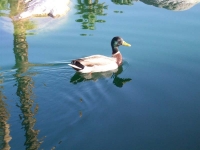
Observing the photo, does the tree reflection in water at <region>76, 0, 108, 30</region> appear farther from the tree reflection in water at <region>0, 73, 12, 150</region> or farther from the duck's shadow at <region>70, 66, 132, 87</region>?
the tree reflection in water at <region>0, 73, 12, 150</region>

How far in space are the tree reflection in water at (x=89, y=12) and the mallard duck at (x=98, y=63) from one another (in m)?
2.42

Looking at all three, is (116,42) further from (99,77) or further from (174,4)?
(174,4)

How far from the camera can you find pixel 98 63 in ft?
31.7

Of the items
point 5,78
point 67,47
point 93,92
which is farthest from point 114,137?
point 67,47

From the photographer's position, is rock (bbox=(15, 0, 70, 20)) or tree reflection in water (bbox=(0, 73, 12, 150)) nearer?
tree reflection in water (bbox=(0, 73, 12, 150))

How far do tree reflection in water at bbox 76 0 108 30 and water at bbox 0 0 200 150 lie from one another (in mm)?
271

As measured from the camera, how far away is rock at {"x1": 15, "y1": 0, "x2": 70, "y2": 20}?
13664 mm

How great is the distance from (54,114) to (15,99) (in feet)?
3.44

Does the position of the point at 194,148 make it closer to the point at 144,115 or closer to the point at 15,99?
the point at 144,115

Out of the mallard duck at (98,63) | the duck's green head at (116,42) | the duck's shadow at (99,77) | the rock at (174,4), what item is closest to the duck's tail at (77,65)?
the mallard duck at (98,63)

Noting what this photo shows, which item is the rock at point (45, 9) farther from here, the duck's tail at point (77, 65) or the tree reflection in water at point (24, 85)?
the duck's tail at point (77, 65)

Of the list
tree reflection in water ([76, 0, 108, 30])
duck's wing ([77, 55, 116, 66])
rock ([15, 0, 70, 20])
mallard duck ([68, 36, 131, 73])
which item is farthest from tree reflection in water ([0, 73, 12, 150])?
rock ([15, 0, 70, 20])

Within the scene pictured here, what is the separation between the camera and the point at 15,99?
7918 mm

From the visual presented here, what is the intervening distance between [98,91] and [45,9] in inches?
254
